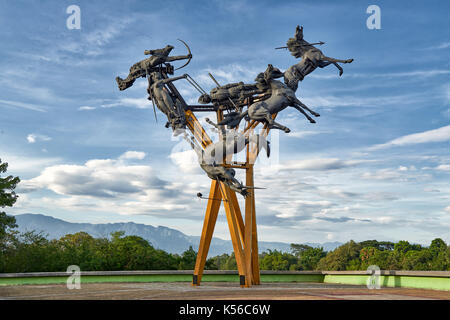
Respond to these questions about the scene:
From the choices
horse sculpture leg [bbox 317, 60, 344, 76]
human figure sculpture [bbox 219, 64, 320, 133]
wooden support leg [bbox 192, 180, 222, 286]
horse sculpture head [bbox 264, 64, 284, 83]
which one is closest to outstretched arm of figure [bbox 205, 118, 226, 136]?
human figure sculpture [bbox 219, 64, 320, 133]

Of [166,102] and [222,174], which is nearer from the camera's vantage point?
[222,174]

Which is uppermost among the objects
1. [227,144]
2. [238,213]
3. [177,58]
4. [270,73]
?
[177,58]

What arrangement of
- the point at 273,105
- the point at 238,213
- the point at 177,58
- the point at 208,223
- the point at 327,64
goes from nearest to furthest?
the point at 273,105
the point at 238,213
the point at 208,223
the point at 327,64
the point at 177,58

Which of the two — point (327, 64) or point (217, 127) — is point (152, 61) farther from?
point (327, 64)

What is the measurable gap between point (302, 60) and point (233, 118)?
3542mm

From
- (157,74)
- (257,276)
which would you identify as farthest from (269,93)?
(257,276)

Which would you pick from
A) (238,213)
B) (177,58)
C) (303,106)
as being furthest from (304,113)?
(177,58)

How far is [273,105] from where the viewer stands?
1568cm

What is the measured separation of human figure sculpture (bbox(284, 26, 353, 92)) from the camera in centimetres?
1683

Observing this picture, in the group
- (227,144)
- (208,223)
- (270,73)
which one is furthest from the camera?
(208,223)

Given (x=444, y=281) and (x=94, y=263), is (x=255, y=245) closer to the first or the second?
(x=444, y=281)

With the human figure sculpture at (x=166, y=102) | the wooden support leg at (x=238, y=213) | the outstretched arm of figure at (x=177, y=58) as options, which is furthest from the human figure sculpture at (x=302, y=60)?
the wooden support leg at (x=238, y=213)

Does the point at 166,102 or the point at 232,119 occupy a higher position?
the point at 166,102

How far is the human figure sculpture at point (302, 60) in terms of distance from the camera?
16828mm
